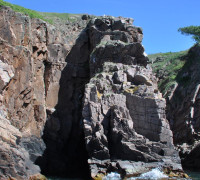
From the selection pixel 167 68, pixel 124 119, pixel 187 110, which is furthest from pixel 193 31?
pixel 124 119

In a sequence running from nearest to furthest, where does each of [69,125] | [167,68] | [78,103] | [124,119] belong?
[124,119], [69,125], [78,103], [167,68]

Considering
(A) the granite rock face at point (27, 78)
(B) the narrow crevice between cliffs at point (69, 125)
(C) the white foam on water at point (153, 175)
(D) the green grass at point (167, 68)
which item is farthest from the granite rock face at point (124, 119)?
(D) the green grass at point (167, 68)

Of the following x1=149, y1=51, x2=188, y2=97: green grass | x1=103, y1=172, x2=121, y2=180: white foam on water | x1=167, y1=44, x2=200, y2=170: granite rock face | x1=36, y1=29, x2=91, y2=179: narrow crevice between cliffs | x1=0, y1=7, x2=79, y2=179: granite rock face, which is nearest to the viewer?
x1=103, y1=172, x2=121, y2=180: white foam on water

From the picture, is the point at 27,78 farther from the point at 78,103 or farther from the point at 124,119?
the point at 124,119

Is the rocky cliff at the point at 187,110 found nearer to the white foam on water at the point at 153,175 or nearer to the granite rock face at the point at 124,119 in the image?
the granite rock face at the point at 124,119

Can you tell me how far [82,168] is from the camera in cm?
3534

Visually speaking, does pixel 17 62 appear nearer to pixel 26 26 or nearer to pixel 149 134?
pixel 26 26

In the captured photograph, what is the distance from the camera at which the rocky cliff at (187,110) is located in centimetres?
3634

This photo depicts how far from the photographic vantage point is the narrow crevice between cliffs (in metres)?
34.9

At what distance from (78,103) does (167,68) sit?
19367 millimetres

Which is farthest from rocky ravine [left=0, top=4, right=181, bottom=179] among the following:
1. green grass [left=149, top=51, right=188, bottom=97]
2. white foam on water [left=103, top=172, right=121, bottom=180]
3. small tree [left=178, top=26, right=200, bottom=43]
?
small tree [left=178, top=26, right=200, bottom=43]

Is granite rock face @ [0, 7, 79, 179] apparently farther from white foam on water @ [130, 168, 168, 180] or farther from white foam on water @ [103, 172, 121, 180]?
white foam on water @ [130, 168, 168, 180]

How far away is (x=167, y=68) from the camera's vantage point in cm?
5347

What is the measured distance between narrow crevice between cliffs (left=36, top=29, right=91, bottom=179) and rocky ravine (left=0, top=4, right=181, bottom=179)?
0.40ft
